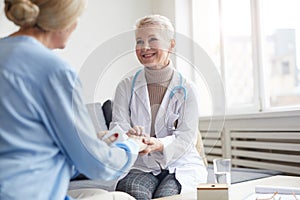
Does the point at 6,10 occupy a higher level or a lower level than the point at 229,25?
lower

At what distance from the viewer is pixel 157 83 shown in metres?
1.18

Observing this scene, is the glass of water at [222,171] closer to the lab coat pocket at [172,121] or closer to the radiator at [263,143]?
the lab coat pocket at [172,121]

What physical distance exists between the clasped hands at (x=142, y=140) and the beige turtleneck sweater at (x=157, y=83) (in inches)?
3.2

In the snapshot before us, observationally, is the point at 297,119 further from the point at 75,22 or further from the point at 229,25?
the point at 75,22

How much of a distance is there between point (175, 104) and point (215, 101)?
0.13 m

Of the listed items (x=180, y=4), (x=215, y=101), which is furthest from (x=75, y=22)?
(x=180, y=4)

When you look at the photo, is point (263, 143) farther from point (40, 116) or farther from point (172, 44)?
point (40, 116)

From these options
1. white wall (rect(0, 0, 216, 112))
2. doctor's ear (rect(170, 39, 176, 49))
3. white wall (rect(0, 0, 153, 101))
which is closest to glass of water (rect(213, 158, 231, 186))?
doctor's ear (rect(170, 39, 176, 49))

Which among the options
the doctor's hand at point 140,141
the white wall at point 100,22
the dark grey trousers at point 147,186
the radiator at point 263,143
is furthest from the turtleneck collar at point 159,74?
the white wall at point 100,22

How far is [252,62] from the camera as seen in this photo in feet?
8.83

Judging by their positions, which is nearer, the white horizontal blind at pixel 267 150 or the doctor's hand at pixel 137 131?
the doctor's hand at pixel 137 131

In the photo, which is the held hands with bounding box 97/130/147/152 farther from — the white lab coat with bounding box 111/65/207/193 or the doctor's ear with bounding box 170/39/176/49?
the doctor's ear with bounding box 170/39/176/49

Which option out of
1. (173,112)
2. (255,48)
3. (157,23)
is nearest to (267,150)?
(255,48)

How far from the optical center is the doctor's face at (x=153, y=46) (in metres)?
1.13
